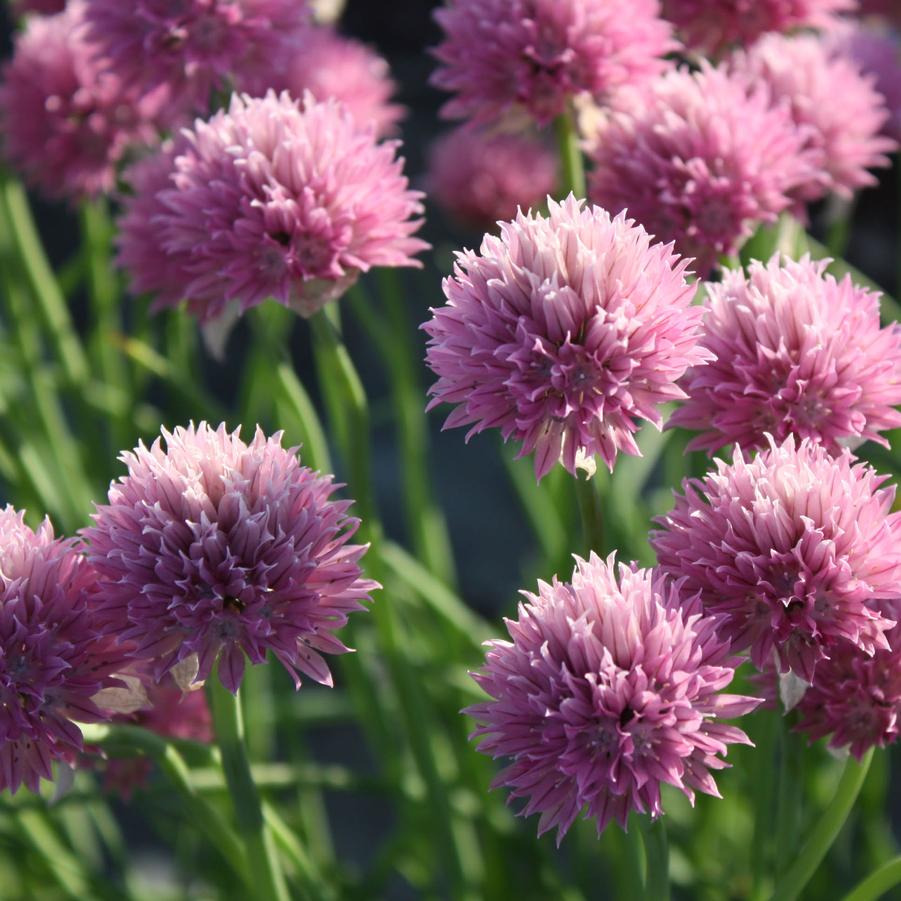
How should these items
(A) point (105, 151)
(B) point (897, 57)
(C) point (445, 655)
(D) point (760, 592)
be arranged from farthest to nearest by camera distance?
(B) point (897, 57) → (C) point (445, 655) → (A) point (105, 151) → (D) point (760, 592)

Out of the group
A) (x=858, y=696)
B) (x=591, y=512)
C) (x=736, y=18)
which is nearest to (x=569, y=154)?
(x=736, y=18)

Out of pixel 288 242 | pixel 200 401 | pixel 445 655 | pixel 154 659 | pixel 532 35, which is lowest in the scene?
pixel 445 655

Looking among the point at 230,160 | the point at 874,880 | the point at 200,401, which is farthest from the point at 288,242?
the point at 874,880

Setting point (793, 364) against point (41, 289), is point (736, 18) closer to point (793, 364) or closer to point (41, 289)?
point (793, 364)

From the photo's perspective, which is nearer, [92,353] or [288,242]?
[288,242]

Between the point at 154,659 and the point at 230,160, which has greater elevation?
the point at 230,160

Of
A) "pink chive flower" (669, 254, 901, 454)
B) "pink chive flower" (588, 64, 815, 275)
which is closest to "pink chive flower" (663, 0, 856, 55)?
"pink chive flower" (588, 64, 815, 275)

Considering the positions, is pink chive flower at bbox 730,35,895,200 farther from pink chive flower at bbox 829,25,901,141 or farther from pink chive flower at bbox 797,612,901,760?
pink chive flower at bbox 797,612,901,760

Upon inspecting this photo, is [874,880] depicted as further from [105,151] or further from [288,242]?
[105,151]
